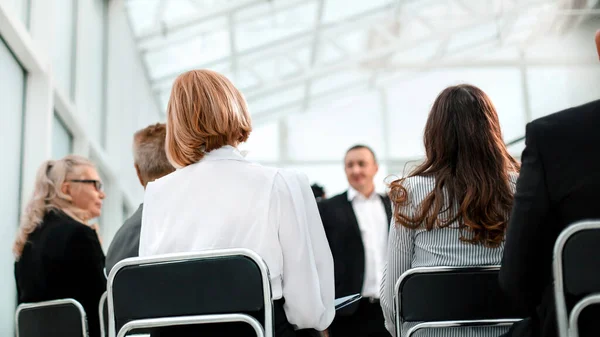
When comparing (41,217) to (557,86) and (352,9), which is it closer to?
(352,9)

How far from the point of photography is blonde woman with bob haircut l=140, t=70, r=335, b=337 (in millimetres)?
2047

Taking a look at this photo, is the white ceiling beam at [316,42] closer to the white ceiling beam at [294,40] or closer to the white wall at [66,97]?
the white ceiling beam at [294,40]

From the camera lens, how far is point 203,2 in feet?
33.7

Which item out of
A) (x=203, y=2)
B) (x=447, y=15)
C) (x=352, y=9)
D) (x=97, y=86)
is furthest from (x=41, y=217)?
(x=447, y=15)

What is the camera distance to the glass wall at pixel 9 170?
4.10 m

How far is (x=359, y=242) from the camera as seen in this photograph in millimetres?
4680

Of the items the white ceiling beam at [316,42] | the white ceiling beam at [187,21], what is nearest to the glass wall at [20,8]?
the white ceiling beam at [187,21]

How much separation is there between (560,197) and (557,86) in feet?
45.1

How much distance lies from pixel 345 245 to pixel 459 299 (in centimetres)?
259

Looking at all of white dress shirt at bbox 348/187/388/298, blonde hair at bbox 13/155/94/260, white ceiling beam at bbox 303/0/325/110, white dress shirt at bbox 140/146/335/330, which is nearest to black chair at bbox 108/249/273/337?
white dress shirt at bbox 140/146/335/330

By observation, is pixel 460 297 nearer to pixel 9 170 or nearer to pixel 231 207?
pixel 231 207

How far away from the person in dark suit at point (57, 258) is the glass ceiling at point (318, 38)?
6.12 m

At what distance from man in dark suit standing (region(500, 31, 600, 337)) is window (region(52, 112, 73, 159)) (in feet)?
15.6

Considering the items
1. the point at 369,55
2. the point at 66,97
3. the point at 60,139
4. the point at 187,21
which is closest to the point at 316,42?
the point at 369,55
